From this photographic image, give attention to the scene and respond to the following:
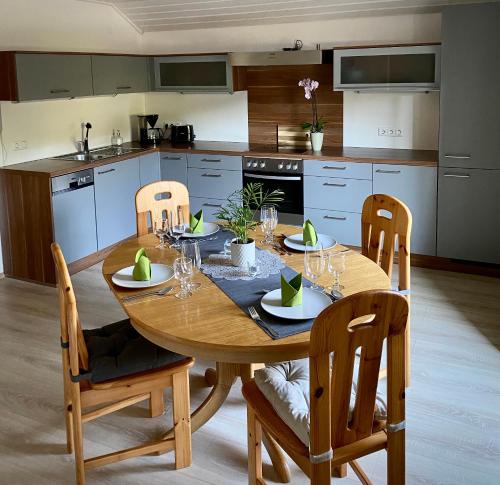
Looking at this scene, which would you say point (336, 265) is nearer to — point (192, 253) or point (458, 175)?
point (192, 253)

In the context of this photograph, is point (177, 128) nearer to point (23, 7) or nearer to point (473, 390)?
point (23, 7)

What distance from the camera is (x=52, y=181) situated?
4.49m

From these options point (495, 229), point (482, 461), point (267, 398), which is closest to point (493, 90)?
point (495, 229)

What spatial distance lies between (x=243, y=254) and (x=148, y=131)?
146 inches

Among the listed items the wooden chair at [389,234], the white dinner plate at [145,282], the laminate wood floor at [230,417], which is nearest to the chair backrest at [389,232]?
the wooden chair at [389,234]

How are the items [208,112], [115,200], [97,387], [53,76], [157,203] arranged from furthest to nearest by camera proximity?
[208,112] → [115,200] → [53,76] → [157,203] → [97,387]

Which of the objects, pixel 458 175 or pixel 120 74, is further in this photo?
pixel 120 74

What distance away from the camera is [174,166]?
5.75 meters

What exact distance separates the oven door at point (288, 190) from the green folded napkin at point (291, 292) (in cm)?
301

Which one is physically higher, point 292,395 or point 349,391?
point 349,391

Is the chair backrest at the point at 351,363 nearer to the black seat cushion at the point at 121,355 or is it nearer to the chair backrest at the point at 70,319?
the black seat cushion at the point at 121,355

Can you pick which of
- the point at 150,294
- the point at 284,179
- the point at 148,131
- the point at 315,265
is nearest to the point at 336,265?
the point at 315,265

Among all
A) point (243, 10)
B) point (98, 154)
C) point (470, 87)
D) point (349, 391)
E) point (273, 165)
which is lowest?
point (349, 391)

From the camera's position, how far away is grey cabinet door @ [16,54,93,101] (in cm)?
443
